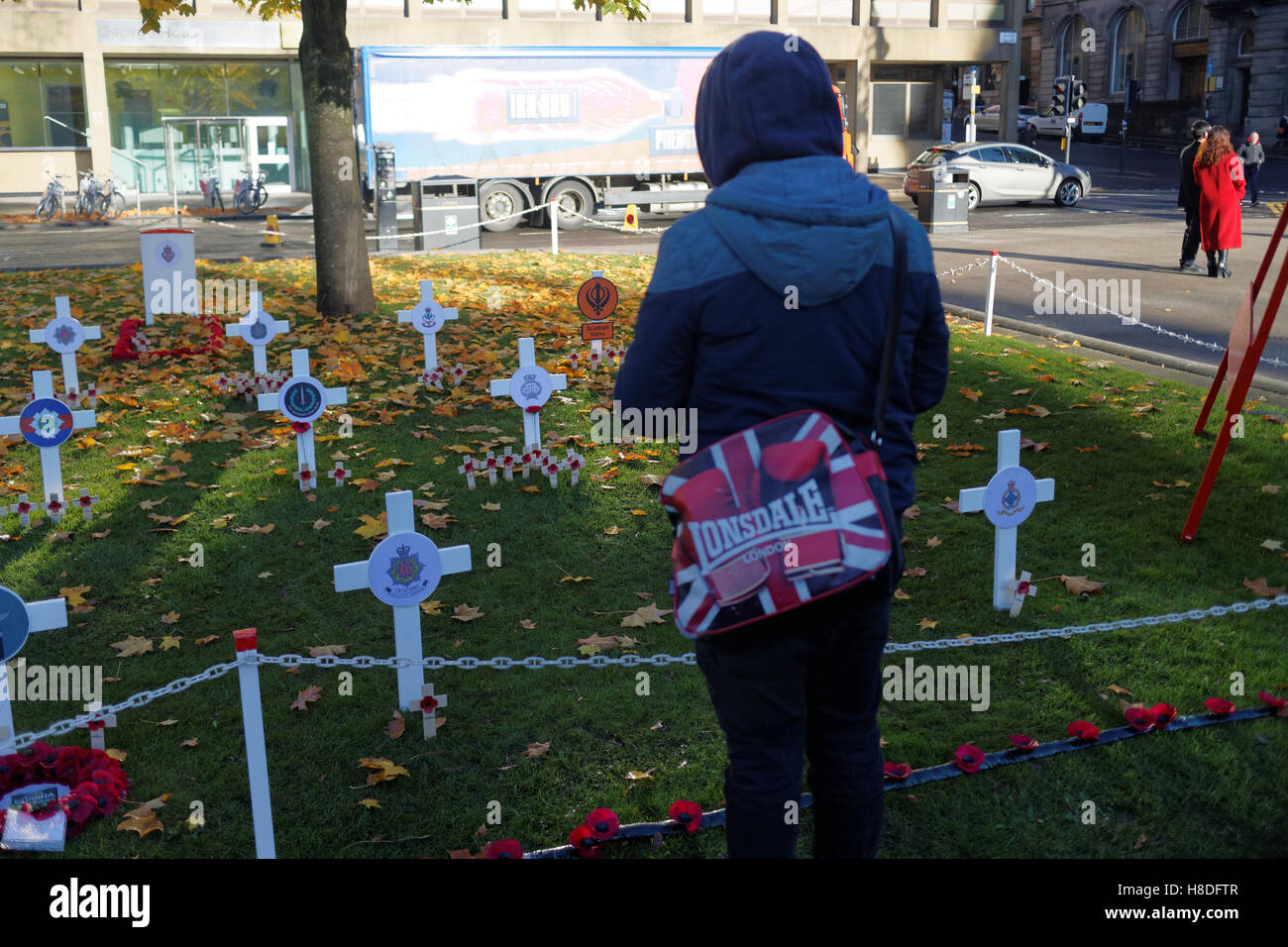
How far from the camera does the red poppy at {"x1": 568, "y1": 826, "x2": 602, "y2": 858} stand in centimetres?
345

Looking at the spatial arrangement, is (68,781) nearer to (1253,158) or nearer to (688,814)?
(688,814)

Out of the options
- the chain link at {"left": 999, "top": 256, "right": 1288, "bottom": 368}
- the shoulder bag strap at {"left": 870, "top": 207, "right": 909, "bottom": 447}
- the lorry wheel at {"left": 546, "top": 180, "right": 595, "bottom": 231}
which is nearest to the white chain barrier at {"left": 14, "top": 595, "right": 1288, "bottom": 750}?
the shoulder bag strap at {"left": 870, "top": 207, "right": 909, "bottom": 447}

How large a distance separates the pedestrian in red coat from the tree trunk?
9.72 meters

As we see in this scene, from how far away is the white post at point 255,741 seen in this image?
10.5 feet

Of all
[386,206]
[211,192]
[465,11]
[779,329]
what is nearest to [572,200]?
[386,206]

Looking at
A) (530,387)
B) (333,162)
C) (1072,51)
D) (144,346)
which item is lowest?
(144,346)

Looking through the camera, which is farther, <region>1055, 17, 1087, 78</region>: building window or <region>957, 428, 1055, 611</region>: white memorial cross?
<region>1055, 17, 1087, 78</region>: building window

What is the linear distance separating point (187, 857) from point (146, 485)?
4046 mm

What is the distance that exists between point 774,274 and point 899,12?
42763 mm

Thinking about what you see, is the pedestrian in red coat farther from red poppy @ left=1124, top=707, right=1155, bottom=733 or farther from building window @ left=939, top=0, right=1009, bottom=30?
building window @ left=939, top=0, right=1009, bottom=30

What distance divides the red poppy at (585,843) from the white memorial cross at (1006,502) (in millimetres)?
2278

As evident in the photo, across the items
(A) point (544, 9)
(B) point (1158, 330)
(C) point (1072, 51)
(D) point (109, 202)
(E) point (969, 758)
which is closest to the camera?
(E) point (969, 758)

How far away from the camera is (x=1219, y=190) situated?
13938 mm
